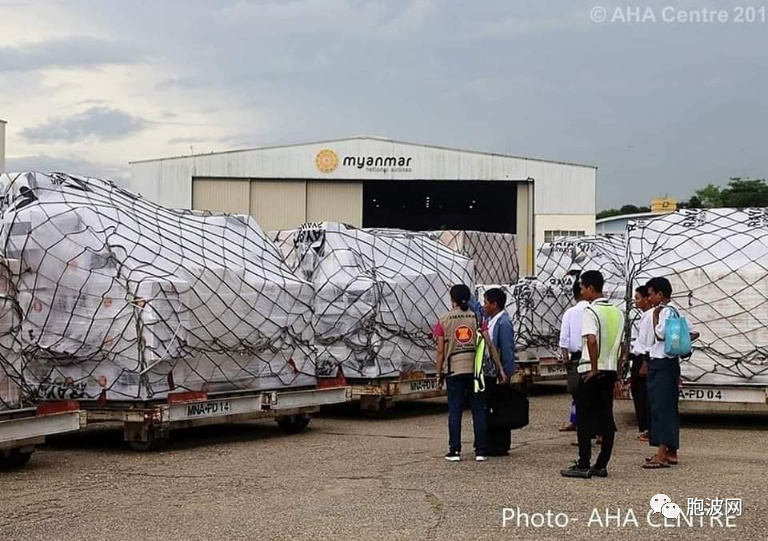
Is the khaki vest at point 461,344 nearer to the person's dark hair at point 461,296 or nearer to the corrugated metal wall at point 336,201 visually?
the person's dark hair at point 461,296

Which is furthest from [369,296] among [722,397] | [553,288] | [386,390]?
[553,288]

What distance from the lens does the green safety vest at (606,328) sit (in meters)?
9.95

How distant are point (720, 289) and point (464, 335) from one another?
483 cm

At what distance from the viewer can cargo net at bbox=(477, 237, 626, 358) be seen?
19.7 m

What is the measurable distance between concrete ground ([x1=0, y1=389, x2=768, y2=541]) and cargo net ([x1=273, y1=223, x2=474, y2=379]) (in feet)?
5.88

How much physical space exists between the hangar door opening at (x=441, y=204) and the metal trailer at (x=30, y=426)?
115 ft

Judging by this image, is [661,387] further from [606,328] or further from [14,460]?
[14,460]

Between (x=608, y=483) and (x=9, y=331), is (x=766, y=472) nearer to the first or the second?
(x=608, y=483)

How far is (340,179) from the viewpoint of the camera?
44938mm

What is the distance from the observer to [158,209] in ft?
45.4

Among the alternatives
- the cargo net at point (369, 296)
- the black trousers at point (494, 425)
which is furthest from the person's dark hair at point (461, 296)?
the cargo net at point (369, 296)

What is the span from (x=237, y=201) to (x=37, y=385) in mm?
32784

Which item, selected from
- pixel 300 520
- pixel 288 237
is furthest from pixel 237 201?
pixel 300 520

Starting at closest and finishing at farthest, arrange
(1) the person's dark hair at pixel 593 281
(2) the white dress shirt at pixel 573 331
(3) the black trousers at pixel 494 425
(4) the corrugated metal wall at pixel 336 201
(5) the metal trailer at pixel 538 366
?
(1) the person's dark hair at pixel 593 281 → (2) the white dress shirt at pixel 573 331 → (3) the black trousers at pixel 494 425 → (5) the metal trailer at pixel 538 366 → (4) the corrugated metal wall at pixel 336 201
